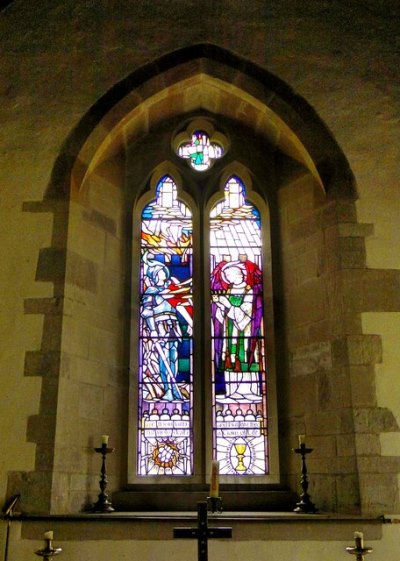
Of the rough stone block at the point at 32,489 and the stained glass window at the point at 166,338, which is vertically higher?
the stained glass window at the point at 166,338

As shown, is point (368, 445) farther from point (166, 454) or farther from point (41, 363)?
point (41, 363)

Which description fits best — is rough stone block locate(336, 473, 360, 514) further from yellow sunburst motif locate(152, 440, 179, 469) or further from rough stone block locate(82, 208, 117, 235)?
rough stone block locate(82, 208, 117, 235)

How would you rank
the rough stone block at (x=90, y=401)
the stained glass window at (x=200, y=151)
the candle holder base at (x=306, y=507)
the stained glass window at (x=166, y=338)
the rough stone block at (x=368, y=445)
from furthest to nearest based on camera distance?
1. the stained glass window at (x=200, y=151)
2. the stained glass window at (x=166, y=338)
3. the rough stone block at (x=90, y=401)
4. the candle holder base at (x=306, y=507)
5. the rough stone block at (x=368, y=445)

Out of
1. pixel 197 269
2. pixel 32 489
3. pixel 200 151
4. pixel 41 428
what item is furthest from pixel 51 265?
pixel 200 151

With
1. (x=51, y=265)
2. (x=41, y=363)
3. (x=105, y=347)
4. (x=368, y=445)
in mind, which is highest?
(x=51, y=265)

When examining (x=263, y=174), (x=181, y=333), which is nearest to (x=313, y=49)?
(x=263, y=174)

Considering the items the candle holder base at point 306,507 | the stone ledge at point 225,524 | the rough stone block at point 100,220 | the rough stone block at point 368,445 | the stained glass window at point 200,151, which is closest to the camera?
the stone ledge at point 225,524

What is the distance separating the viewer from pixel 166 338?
17.9 feet

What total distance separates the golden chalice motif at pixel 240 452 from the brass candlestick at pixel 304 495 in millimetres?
544

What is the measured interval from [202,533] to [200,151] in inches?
132

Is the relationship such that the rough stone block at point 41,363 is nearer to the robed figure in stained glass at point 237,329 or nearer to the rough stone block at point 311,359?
the robed figure in stained glass at point 237,329

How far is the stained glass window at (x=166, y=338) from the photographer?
5.17 meters

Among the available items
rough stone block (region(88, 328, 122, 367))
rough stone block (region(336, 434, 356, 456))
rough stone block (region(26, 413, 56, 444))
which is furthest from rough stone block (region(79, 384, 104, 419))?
rough stone block (region(336, 434, 356, 456))

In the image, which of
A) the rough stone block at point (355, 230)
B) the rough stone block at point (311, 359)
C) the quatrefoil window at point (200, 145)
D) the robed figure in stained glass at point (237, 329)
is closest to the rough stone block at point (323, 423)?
the rough stone block at point (311, 359)
